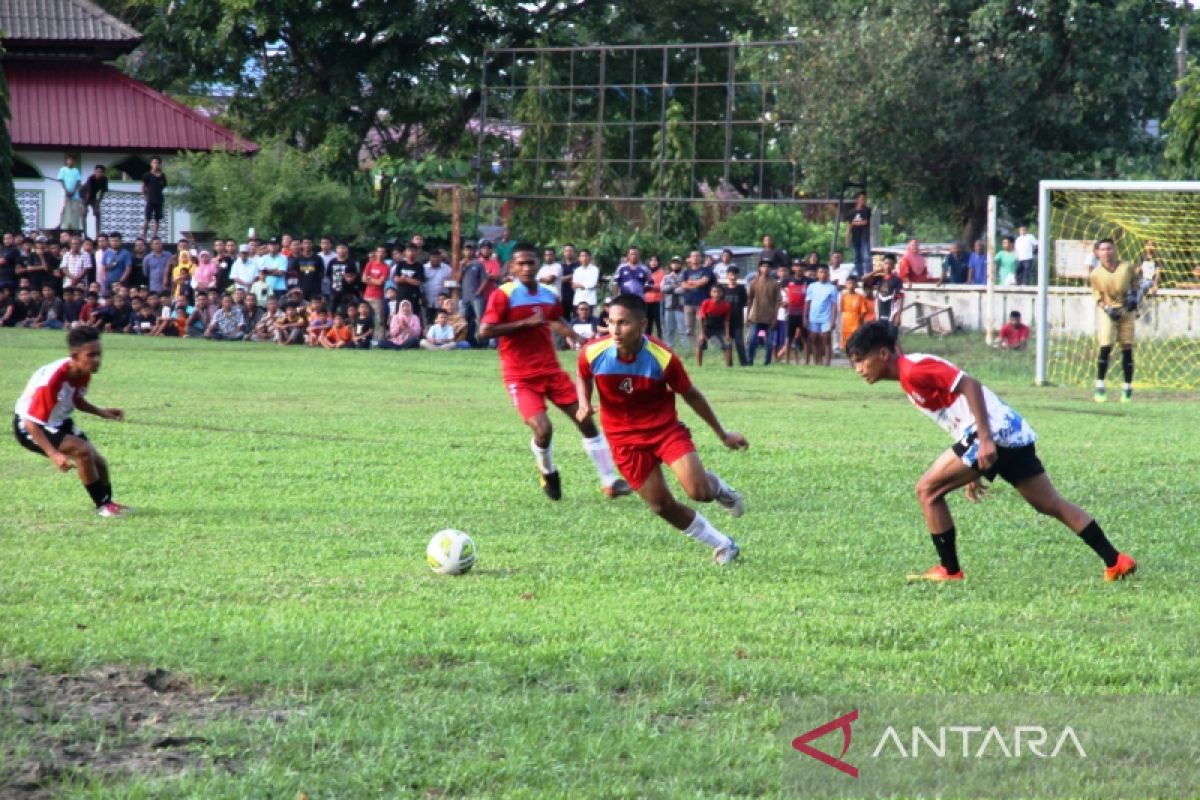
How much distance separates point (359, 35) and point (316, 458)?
32.7m

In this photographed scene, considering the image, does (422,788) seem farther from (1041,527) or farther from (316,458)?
(316,458)

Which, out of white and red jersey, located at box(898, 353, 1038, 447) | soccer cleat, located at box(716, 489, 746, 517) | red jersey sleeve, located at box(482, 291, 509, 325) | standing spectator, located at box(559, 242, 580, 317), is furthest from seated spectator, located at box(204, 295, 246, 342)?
white and red jersey, located at box(898, 353, 1038, 447)

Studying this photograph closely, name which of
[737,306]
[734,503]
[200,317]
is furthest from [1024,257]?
[734,503]

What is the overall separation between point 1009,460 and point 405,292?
71.1 feet

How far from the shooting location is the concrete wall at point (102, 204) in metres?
41.5

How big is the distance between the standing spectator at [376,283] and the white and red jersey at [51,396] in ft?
61.4

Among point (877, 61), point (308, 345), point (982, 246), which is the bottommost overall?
point (308, 345)

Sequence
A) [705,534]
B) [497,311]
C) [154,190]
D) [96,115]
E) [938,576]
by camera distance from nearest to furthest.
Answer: [938,576], [705,534], [497,311], [154,190], [96,115]

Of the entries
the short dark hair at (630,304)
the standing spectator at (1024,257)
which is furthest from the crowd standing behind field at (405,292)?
the short dark hair at (630,304)

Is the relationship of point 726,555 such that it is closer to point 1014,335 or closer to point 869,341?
point 869,341

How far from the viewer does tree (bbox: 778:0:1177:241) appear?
3188 centimetres

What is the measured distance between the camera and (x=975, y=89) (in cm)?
3266


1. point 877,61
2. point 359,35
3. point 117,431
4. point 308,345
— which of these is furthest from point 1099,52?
point 117,431

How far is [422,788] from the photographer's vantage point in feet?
16.4
